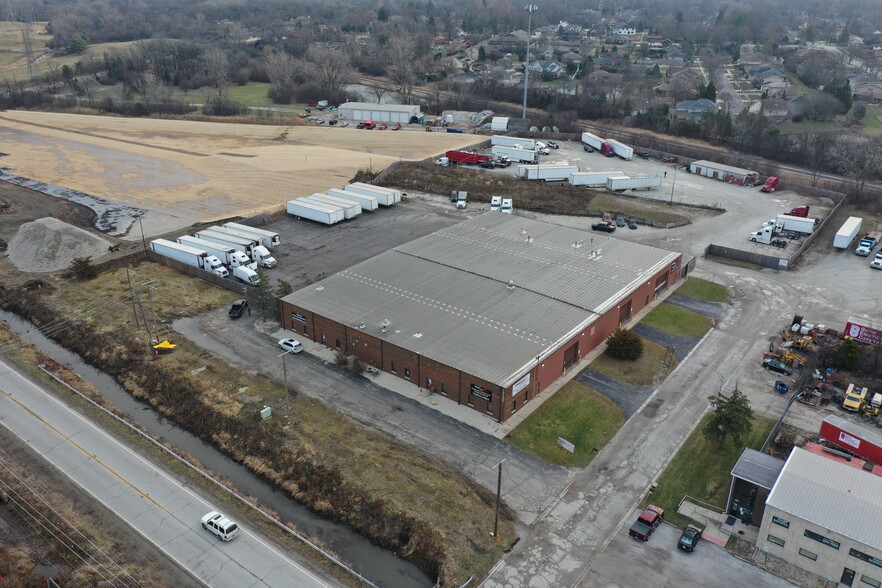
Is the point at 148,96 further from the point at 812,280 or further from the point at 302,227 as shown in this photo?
the point at 812,280

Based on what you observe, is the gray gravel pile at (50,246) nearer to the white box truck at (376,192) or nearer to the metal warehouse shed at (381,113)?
the white box truck at (376,192)

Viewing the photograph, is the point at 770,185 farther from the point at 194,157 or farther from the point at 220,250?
the point at 194,157

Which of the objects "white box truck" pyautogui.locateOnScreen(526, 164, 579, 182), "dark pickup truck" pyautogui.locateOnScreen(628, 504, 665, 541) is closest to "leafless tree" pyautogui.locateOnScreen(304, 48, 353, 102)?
"white box truck" pyautogui.locateOnScreen(526, 164, 579, 182)

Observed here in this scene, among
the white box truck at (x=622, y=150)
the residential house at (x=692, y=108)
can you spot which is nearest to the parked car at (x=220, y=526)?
the white box truck at (x=622, y=150)

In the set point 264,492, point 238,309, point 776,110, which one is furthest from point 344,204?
point 776,110

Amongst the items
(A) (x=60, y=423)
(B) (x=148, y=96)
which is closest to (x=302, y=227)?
(A) (x=60, y=423)
